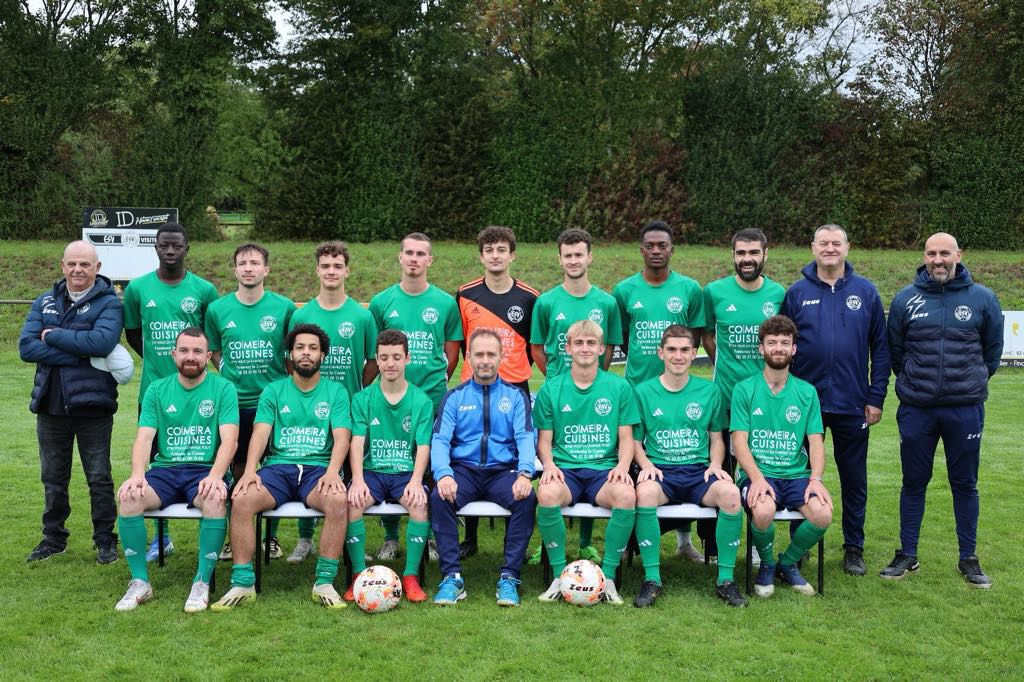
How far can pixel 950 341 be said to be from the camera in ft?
17.3

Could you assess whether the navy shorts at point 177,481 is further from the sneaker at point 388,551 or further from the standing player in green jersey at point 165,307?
the sneaker at point 388,551

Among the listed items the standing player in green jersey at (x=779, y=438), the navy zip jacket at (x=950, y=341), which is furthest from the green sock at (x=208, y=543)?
the navy zip jacket at (x=950, y=341)

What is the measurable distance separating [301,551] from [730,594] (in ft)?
8.56

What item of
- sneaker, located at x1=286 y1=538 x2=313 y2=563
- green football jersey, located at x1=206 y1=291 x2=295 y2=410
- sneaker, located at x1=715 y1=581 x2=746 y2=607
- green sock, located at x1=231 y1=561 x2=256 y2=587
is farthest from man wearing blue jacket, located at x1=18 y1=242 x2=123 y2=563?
sneaker, located at x1=715 y1=581 x2=746 y2=607

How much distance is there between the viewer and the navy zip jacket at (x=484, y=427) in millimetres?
5281

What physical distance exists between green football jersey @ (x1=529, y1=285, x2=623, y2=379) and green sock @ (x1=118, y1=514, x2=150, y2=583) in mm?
2482

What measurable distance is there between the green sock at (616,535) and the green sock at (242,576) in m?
1.89

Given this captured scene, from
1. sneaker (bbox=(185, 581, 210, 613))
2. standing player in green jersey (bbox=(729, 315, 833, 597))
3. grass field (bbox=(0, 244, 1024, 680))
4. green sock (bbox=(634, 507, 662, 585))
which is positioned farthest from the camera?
standing player in green jersey (bbox=(729, 315, 833, 597))

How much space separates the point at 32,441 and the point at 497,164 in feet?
50.2

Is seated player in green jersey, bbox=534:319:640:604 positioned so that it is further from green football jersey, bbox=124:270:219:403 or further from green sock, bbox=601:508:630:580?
green football jersey, bbox=124:270:219:403

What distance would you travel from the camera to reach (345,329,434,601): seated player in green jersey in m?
5.07

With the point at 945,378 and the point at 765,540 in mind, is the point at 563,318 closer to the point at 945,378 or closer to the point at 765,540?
the point at 765,540

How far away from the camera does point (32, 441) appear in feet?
31.0

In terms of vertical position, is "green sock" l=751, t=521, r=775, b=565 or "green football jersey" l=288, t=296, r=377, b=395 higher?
"green football jersey" l=288, t=296, r=377, b=395
